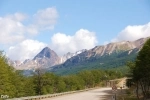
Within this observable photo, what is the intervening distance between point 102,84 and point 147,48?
149m

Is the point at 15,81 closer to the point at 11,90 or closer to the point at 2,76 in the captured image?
the point at 11,90

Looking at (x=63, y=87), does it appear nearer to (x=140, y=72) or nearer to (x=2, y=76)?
(x=2, y=76)

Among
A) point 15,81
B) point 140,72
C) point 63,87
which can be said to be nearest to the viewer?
point 140,72

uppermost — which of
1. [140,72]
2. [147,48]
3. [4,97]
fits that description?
[147,48]

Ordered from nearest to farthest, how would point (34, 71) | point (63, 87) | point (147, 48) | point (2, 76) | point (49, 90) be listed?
1. point (147, 48)
2. point (2, 76)
3. point (34, 71)
4. point (49, 90)
5. point (63, 87)

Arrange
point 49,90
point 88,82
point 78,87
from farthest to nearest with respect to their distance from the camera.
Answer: point 88,82
point 78,87
point 49,90

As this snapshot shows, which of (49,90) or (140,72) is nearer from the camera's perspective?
(140,72)

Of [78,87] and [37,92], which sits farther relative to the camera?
[78,87]

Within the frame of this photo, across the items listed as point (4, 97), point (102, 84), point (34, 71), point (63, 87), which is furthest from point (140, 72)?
point (102, 84)

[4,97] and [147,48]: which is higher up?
[147,48]

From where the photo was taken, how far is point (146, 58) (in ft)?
153

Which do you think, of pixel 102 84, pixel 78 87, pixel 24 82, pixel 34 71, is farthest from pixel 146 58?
pixel 102 84

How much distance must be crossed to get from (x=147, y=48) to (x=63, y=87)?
81222 mm

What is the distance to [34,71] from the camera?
87562 millimetres
